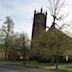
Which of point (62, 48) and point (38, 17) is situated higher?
point (38, 17)

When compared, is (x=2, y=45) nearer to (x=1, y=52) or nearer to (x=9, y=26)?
(x=9, y=26)

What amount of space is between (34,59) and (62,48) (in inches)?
1291

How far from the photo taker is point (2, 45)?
73250 mm

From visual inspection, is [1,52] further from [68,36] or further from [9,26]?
[68,36]

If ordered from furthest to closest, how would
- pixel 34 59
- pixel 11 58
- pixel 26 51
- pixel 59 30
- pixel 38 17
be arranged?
pixel 38 17
pixel 11 58
pixel 34 59
pixel 26 51
pixel 59 30

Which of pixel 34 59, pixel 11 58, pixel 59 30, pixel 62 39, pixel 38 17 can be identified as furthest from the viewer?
pixel 38 17

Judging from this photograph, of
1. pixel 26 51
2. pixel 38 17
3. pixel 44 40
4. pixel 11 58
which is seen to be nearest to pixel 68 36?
pixel 44 40

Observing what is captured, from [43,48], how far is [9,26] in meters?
32.0

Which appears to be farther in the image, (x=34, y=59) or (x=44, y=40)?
(x=34, y=59)

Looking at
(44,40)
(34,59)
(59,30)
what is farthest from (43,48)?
(34,59)

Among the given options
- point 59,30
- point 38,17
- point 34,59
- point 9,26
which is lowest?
point 34,59

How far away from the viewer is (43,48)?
4084cm

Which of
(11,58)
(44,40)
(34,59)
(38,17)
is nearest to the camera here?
(44,40)

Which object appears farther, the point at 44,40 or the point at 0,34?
the point at 0,34
